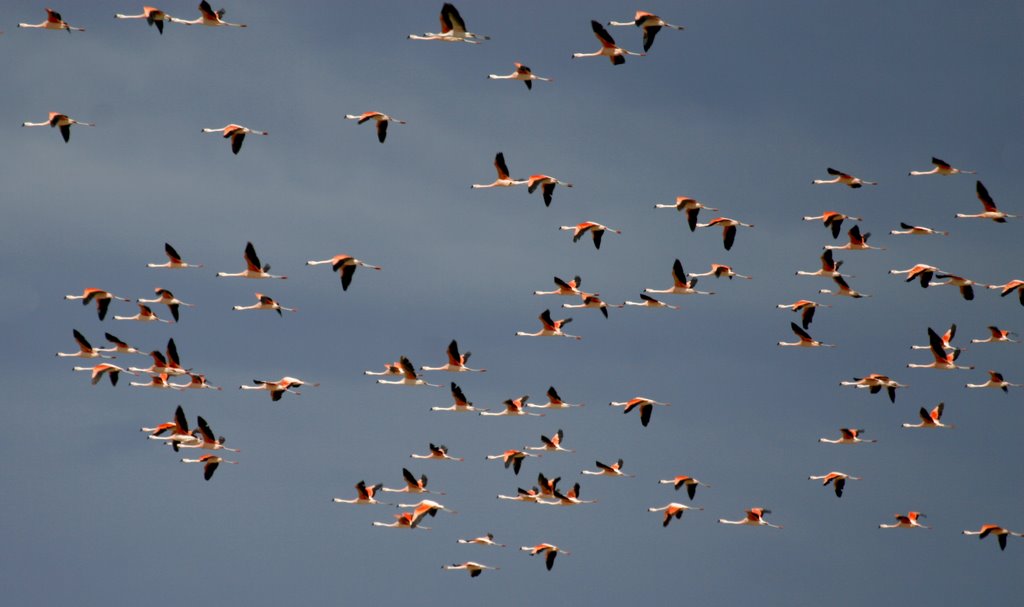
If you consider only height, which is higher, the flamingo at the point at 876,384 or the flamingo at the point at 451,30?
the flamingo at the point at 451,30

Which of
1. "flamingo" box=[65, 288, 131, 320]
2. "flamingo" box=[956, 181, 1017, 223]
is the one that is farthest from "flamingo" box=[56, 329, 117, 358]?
"flamingo" box=[956, 181, 1017, 223]

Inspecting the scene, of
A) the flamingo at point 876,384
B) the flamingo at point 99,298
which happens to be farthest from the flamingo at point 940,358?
the flamingo at point 99,298

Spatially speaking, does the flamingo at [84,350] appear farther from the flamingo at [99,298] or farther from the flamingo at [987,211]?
the flamingo at [987,211]

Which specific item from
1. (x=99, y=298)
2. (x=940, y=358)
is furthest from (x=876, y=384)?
(x=99, y=298)

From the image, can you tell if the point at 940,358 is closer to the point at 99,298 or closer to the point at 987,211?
the point at 987,211

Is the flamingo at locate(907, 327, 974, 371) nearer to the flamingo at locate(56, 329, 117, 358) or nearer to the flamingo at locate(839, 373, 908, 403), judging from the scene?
the flamingo at locate(839, 373, 908, 403)

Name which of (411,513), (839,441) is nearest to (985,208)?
(839,441)

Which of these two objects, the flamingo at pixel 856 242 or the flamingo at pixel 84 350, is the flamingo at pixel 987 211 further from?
the flamingo at pixel 84 350

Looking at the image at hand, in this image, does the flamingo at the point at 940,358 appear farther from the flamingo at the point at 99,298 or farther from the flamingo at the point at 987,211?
the flamingo at the point at 99,298

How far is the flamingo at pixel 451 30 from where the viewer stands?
8294cm

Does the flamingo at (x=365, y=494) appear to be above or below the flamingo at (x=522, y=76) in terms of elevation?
below

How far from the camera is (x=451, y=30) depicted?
84.1 metres

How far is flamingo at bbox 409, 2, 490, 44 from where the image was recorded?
8294cm

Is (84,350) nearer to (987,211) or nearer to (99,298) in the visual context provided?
(99,298)
